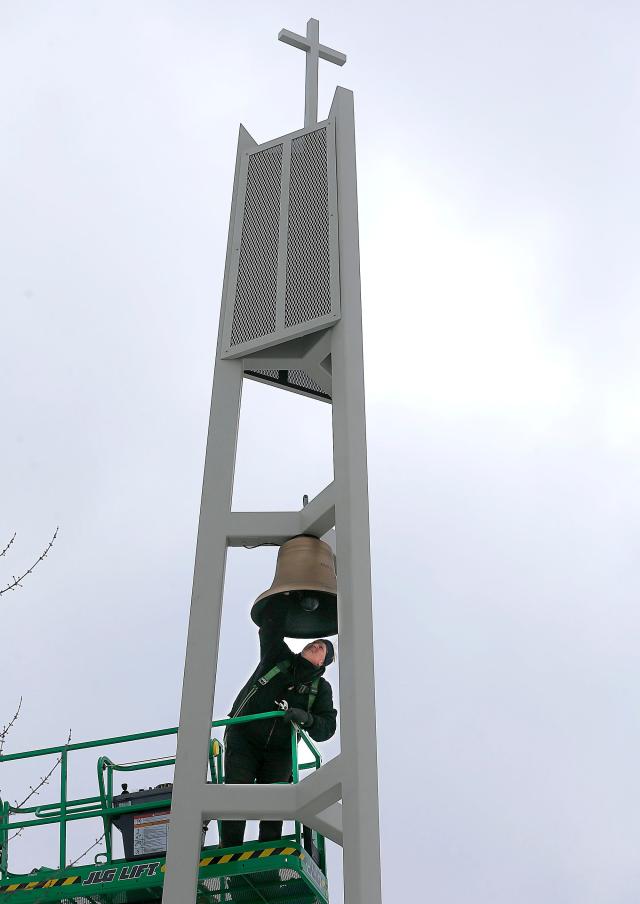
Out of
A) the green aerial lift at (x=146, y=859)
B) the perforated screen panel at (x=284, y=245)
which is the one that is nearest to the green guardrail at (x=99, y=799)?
the green aerial lift at (x=146, y=859)

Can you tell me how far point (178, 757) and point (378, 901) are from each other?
6.33 feet

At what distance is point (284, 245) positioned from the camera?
37.9 ft

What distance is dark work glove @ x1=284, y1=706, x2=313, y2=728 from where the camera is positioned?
9.71 meters

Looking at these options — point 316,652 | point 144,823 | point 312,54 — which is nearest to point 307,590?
point 316,652

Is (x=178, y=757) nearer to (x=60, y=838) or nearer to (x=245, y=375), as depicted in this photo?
(x=60, y=838)

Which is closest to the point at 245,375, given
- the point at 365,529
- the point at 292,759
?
the point at 365,529

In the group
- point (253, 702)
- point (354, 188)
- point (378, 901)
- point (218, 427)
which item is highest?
point (354, 188)

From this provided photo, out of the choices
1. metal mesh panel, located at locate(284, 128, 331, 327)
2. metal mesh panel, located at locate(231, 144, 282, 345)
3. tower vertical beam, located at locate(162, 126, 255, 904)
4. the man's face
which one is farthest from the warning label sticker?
metal mesh panel, located at locate(284, 128, 331, 327)

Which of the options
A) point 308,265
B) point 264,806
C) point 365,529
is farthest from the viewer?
point 308,265

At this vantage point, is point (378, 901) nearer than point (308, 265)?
Yes

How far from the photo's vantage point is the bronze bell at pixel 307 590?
32.2 feet

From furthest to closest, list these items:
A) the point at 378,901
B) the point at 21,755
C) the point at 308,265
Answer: the point at 308,265 < the point at 21,755 < the point at 378,901

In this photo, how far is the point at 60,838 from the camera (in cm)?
995

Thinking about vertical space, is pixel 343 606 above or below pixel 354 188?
below
